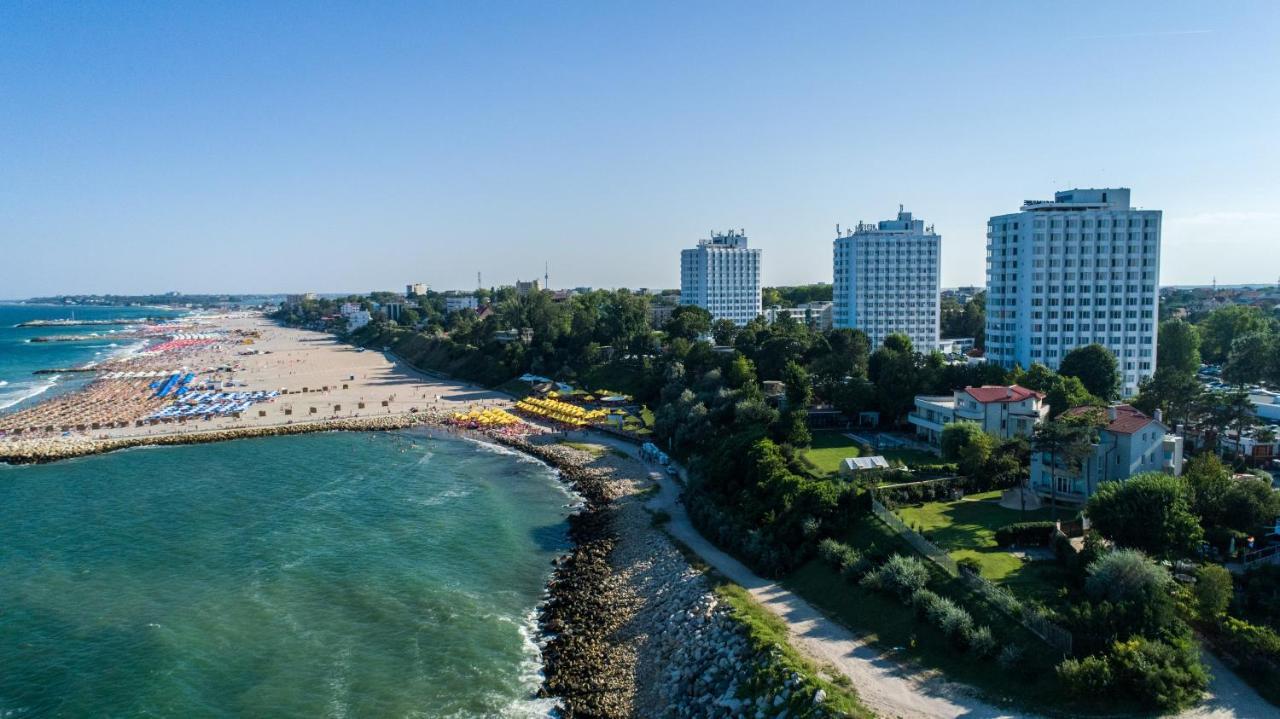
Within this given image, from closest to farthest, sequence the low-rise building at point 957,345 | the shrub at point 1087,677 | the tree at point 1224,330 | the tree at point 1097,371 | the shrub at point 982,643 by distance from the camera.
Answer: the shrub at point 1087,677 → the shrub at point 982,643 → the tree at point 1097,371 → the tree at point 1224,330 → the low-rise building at point 957,345

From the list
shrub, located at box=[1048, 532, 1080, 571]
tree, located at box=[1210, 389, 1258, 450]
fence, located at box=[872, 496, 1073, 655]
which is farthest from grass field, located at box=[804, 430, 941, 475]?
tree, located at box=[1210, 389, 1258, 450]

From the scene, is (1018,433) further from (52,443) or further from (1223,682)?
(52,443)

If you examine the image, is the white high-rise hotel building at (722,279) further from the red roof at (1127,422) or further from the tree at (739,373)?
the red roof at (1127,422)

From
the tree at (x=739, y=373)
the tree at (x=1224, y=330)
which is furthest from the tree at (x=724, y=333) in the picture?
the tree at (x=1224, y=330)

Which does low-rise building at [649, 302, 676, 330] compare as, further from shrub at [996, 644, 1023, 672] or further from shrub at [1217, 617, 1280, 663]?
shrub at [1217, 617, 1280, 663]

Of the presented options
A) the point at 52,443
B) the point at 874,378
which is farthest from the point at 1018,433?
the point at 52,443
